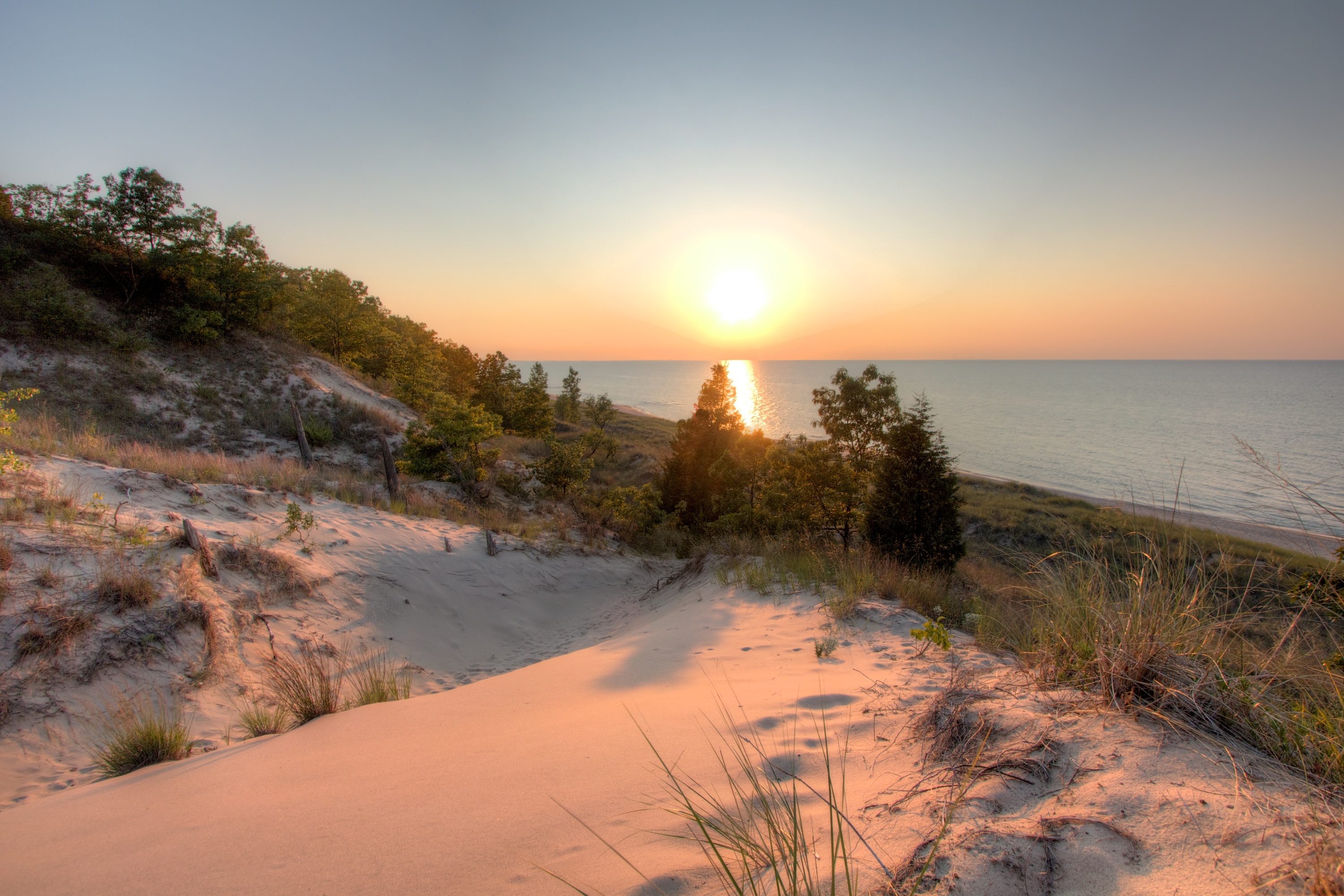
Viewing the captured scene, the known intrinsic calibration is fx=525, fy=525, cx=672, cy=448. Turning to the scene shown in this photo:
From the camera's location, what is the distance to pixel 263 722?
156 inches

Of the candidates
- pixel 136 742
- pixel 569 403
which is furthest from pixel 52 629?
pixel 569 403

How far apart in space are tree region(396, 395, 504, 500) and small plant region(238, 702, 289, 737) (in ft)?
43.5

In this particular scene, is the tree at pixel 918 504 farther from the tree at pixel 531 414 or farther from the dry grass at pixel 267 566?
the tree at pixel 531 414

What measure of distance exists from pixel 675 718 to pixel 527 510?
Answer: 1596cm

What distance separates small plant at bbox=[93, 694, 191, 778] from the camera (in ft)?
11.2

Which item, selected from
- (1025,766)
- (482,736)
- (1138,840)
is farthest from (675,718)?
(1138,840)

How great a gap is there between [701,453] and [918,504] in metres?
11.9

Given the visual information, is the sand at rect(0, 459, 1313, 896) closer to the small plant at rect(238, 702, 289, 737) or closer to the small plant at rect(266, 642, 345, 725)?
the small plant at rect(266, 642, 345, 725)

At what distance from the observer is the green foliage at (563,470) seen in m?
19.2

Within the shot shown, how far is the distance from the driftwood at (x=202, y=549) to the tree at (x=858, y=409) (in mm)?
→ 19171

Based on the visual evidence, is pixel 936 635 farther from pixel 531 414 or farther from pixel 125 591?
pixel 531 414

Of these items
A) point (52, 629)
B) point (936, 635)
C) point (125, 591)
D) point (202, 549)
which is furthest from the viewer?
point (202, 549)

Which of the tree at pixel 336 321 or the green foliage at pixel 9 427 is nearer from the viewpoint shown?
the green foliage at pixel 9 427

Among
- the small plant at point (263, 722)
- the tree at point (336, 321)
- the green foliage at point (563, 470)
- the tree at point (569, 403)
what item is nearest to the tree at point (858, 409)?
the green foliage at point (563, 470)
